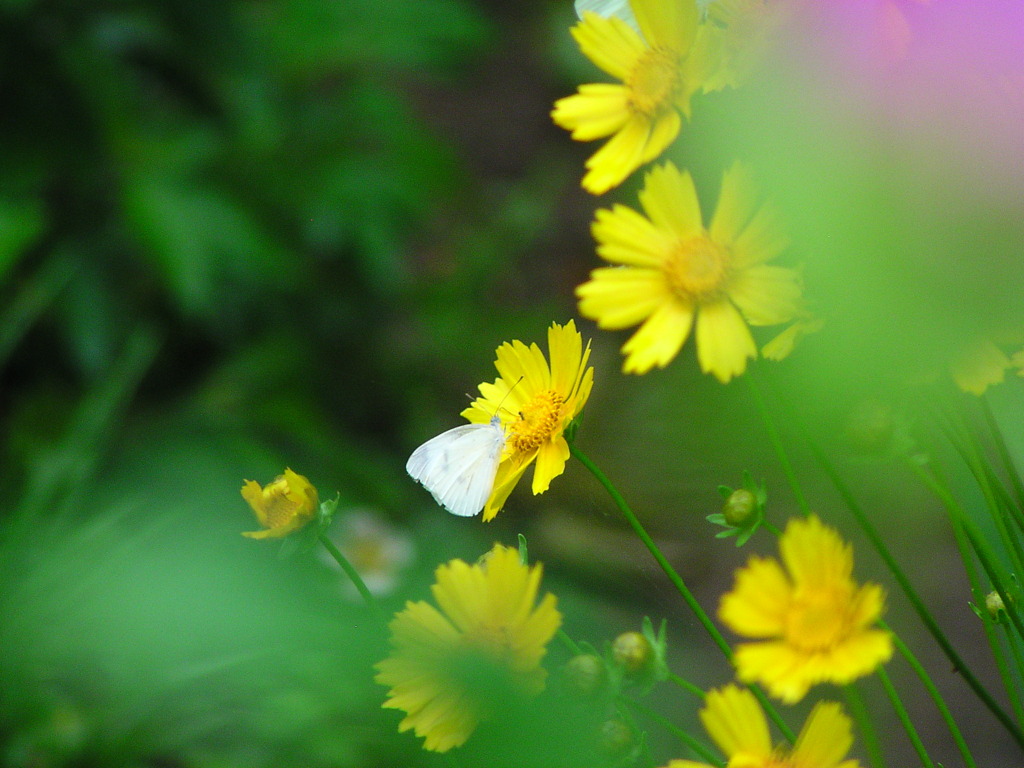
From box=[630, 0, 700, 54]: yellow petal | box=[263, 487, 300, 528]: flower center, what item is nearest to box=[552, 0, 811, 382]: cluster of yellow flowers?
box=[630, 0, 700, 54]: yellow petal

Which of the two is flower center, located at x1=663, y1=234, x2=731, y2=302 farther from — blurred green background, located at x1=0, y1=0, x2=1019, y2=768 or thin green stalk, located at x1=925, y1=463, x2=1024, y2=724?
blurred green background, located at x1=0, y1=0, x2=1019, y2=768

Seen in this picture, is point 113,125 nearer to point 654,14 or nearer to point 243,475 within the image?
point 243,475

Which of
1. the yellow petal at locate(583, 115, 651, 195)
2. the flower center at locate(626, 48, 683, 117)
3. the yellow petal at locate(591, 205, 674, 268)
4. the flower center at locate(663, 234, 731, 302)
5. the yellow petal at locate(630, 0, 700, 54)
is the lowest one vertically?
the flower center at locate(663, 234, 731, 302)

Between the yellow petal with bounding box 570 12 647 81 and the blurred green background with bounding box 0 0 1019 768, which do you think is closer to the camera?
the yellow petal with bounding box 570 12 647 81

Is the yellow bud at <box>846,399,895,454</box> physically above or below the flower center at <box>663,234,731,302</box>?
below

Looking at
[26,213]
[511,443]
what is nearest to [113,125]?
[26,213]

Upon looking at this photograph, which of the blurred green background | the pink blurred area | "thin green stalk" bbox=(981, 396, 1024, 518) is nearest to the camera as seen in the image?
the pink blurred area

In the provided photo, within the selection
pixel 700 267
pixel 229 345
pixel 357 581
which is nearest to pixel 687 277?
pixel 700 267
